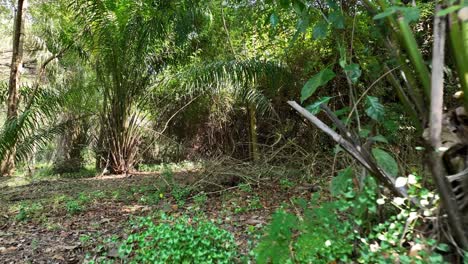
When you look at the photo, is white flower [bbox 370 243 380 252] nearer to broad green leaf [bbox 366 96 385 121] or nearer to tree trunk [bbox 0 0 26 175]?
broad green leaf [bbox 366 96 385 121]

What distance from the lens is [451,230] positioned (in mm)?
1935

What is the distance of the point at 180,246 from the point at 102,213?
1864 millimetres

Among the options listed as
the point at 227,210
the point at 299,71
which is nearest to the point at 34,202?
the point at 227,210

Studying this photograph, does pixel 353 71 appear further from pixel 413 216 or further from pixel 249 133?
pixel 249 133

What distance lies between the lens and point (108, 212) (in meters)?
4.31

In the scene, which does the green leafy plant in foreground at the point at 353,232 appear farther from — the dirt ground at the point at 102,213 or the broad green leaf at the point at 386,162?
the dirt ground at the point at 102,213

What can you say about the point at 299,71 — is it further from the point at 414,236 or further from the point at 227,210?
the point at 414,236

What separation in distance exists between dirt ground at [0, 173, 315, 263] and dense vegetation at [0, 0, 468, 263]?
0.09ft

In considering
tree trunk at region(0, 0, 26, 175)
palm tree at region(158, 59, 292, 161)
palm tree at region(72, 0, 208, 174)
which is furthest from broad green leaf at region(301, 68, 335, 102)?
tree trunk at region(0, 0, 26, 175)

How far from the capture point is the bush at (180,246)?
2670 mm

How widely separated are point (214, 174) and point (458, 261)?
3288 millimetres

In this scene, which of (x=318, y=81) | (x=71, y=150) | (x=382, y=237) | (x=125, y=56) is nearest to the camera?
(x=318, y=81)

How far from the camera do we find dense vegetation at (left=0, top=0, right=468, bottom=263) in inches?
81.2

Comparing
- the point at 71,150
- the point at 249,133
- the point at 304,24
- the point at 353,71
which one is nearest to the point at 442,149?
the point at 353,71
